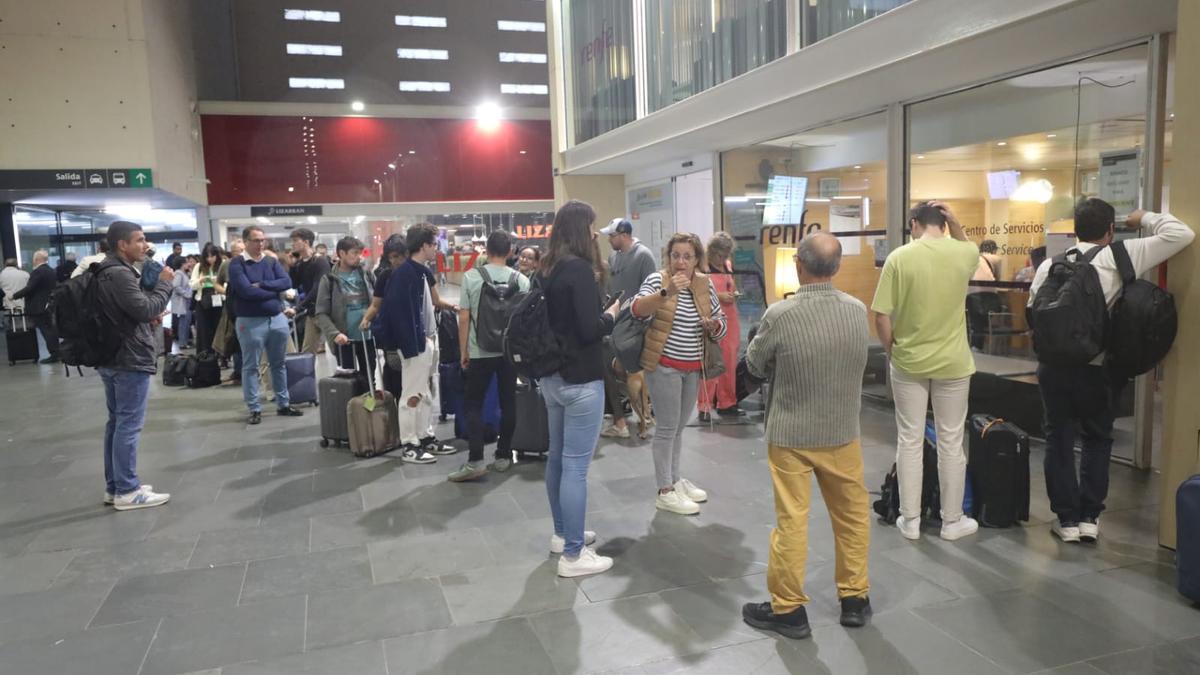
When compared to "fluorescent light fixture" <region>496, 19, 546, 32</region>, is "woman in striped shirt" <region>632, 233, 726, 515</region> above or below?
below

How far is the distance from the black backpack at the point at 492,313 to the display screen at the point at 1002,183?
3.92 m

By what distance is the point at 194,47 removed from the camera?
18109mm

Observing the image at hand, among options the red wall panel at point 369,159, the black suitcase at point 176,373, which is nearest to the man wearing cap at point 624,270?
the black suitcase at point 176,373

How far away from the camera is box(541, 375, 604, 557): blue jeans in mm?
3547

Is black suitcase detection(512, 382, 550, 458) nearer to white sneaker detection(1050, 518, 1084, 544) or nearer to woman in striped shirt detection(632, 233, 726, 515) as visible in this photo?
woman in striped shirt detection(632, 233, 726, 515)

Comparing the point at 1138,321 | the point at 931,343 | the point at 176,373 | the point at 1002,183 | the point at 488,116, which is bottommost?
the point at 176,373

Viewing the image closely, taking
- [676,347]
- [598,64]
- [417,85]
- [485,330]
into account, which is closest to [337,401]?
[485,330]

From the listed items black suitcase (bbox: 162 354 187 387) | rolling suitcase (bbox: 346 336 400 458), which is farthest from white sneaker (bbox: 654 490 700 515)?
black suitcase (bbox: 162 354 187 387)

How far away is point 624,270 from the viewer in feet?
21.2

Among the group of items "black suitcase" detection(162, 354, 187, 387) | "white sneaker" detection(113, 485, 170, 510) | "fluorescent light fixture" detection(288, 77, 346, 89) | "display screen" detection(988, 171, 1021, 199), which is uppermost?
"fluorescent light fixture" detection(288, 77, 346, 89)

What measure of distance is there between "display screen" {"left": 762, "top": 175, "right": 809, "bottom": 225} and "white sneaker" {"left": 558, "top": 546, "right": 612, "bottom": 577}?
5.85 metres

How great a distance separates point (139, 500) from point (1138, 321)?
5834 mm

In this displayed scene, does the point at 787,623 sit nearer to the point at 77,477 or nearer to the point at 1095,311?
the point at 1095,311

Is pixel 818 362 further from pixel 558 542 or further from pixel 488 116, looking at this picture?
pixel 488 116
